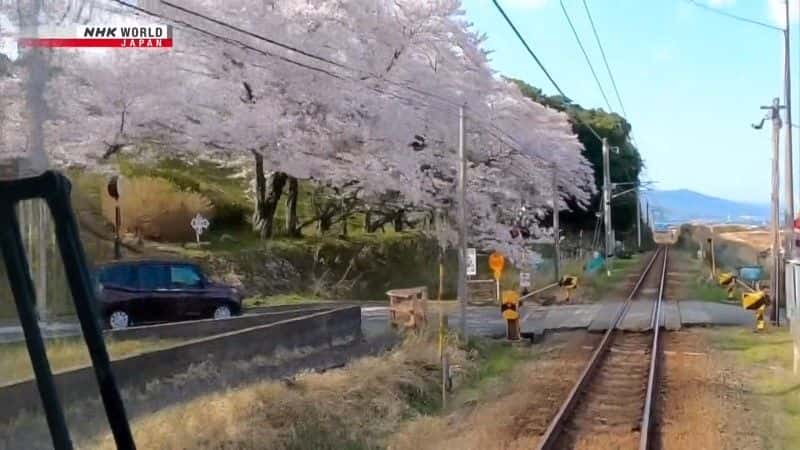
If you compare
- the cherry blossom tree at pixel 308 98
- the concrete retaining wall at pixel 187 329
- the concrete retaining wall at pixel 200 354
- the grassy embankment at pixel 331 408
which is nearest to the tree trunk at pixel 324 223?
the cherry blossom tree at pixel 308 98

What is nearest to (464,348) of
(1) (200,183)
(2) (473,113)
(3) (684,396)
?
(3) (684,396)

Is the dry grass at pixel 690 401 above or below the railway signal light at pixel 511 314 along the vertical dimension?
below

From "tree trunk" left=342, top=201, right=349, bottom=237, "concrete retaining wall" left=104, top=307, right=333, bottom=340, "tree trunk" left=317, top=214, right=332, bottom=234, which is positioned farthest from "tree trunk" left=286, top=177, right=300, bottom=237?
"concrete retaining wall" left=104, top=307, right=333, bottom=340

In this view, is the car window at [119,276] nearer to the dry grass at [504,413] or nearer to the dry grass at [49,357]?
the dry grass at [504,413]

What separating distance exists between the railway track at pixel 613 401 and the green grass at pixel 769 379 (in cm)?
127

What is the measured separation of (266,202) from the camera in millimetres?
33000

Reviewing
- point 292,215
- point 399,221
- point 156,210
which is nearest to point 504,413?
point 156,210

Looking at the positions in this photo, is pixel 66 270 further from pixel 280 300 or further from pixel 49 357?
pixel 280 300

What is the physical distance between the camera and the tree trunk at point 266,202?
3190 cm

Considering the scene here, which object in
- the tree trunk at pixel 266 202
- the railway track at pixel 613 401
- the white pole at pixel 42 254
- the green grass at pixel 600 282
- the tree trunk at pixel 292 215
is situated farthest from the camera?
the green grass at pixel 600 282

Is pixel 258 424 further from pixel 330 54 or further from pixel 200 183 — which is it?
pixel 200 183

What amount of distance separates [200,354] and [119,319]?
7229 mm

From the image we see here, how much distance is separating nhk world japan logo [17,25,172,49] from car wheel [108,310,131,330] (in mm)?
5165

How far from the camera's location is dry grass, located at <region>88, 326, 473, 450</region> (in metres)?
9.63
